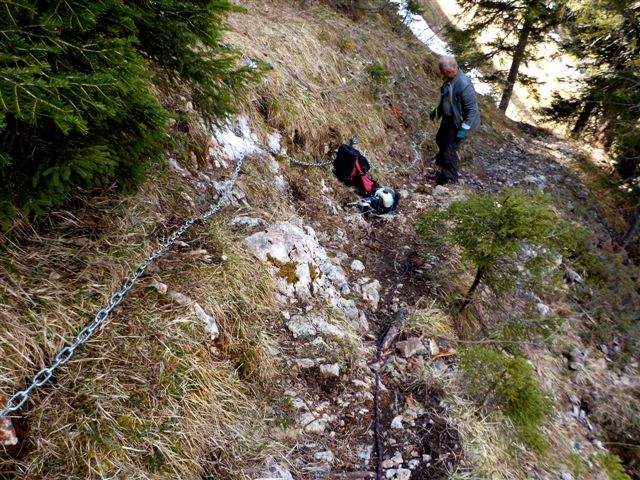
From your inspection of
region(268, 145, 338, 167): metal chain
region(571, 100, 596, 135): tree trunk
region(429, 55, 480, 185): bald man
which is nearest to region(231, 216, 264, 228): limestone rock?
region(268, 145, 338, 167): metal chain

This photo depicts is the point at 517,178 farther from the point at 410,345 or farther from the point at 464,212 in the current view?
the point at 410,345

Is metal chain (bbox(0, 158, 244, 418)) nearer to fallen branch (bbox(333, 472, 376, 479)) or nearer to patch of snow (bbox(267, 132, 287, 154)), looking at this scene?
fallen branch (bbox(333, 472, 376, 479))

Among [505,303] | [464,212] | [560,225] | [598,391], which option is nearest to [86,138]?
[464,212]

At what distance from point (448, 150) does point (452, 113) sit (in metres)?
0.69

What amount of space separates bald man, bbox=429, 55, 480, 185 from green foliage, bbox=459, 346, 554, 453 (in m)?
4.57

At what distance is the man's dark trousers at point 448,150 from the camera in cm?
710

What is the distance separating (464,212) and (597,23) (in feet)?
29.2

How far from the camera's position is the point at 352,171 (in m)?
5.83

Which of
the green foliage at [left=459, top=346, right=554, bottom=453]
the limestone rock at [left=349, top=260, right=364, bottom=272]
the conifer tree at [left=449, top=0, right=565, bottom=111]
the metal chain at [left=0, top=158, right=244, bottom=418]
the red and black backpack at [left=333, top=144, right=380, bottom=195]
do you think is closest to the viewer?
the metal chain at [left=0, top=158, right=244, bottom=418]

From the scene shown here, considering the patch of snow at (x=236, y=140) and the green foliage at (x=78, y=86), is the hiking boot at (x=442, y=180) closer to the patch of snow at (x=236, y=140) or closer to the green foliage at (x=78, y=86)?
the patch of snow at (x=236, y=140)

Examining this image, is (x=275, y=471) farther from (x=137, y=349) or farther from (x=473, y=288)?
(x=473, y=288)

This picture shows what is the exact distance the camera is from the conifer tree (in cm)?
1330

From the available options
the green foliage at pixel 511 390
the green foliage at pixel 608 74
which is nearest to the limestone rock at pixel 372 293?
the green foliage at pixel 511 390

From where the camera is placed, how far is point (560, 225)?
4.08 meters
